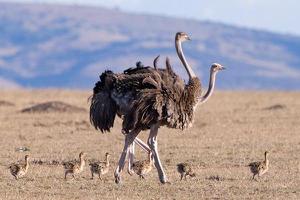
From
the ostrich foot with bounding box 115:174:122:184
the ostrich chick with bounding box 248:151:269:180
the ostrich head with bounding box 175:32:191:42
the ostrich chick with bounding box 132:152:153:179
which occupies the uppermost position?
the ostrich head with bounding box 175:32:191:42

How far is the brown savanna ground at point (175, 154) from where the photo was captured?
1391 cm

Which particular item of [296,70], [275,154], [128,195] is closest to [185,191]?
[128,195]

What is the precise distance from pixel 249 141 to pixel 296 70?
17707cm

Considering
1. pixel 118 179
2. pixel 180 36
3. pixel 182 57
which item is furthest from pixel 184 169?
pixel 180 36

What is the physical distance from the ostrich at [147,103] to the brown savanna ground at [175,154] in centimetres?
75

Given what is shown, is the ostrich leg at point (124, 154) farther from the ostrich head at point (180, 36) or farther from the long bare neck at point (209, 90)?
the ostrich head at point (180, 36)

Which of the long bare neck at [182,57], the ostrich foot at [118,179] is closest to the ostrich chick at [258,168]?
the long bare neck at [182,57]

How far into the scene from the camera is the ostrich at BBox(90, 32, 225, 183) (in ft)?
47.8

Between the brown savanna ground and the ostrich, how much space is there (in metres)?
0.75

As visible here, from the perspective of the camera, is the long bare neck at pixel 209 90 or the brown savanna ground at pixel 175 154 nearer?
the brown savanna ground at pixel 175 154

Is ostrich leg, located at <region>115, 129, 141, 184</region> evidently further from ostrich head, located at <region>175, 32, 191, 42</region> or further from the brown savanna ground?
ostrich head, located at <region>175, 32, 191, 42</region>

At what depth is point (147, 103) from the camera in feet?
47.7

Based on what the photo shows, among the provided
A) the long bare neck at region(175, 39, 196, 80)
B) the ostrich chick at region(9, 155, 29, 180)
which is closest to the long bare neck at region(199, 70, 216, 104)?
the long bare neck at region(175, 39, 196, 80)

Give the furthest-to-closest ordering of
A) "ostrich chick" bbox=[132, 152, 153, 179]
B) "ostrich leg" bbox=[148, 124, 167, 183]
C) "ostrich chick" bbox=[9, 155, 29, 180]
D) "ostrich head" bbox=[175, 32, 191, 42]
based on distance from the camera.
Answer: "ostrich head" bbox=[175, 32, 191, 42] < "ostrich chick" bbox=[132, 152, 153, 179] < "ostrich chick" bbox=[9, 155, 29, 180] < "ostrich leg" bbox=[148, 124, 167, 183]
